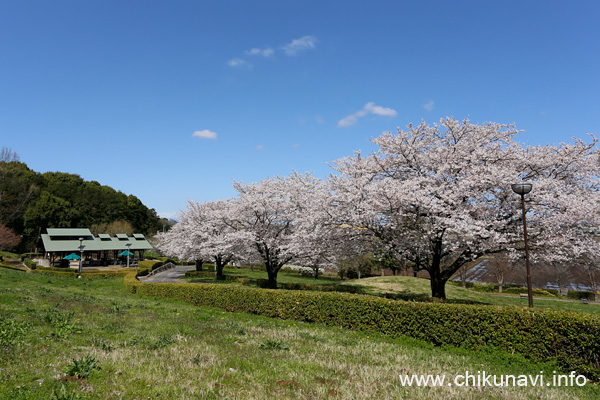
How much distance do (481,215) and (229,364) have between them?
14.8 metres

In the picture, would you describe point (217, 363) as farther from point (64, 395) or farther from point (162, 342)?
point (64, 395)

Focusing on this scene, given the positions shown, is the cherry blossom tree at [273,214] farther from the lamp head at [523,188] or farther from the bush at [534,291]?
the bush at [534,291]

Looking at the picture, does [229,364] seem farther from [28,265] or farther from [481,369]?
[28,265]

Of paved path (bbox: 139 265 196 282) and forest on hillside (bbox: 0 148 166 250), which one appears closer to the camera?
paved path (bbox: 139 265 196 282)

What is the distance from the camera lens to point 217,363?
6688 mm

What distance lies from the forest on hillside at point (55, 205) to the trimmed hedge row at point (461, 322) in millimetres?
55445

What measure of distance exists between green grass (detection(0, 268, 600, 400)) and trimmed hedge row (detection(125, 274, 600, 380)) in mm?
424

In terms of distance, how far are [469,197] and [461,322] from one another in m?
8.97

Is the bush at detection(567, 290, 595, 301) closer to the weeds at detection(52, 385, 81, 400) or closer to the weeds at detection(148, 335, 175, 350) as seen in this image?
the weeds at detection(148, 335, 175, 350)

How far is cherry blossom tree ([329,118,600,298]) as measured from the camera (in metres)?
15.8

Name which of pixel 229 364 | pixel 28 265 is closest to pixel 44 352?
pixel 229 364

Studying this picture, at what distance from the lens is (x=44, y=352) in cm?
652

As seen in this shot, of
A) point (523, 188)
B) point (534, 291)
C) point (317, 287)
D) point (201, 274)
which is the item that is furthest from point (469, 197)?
point (201, 274)

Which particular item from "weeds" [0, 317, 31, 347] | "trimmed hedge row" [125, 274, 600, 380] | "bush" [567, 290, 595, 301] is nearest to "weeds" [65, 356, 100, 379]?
"weeds" [0, 317, 31, 347]
